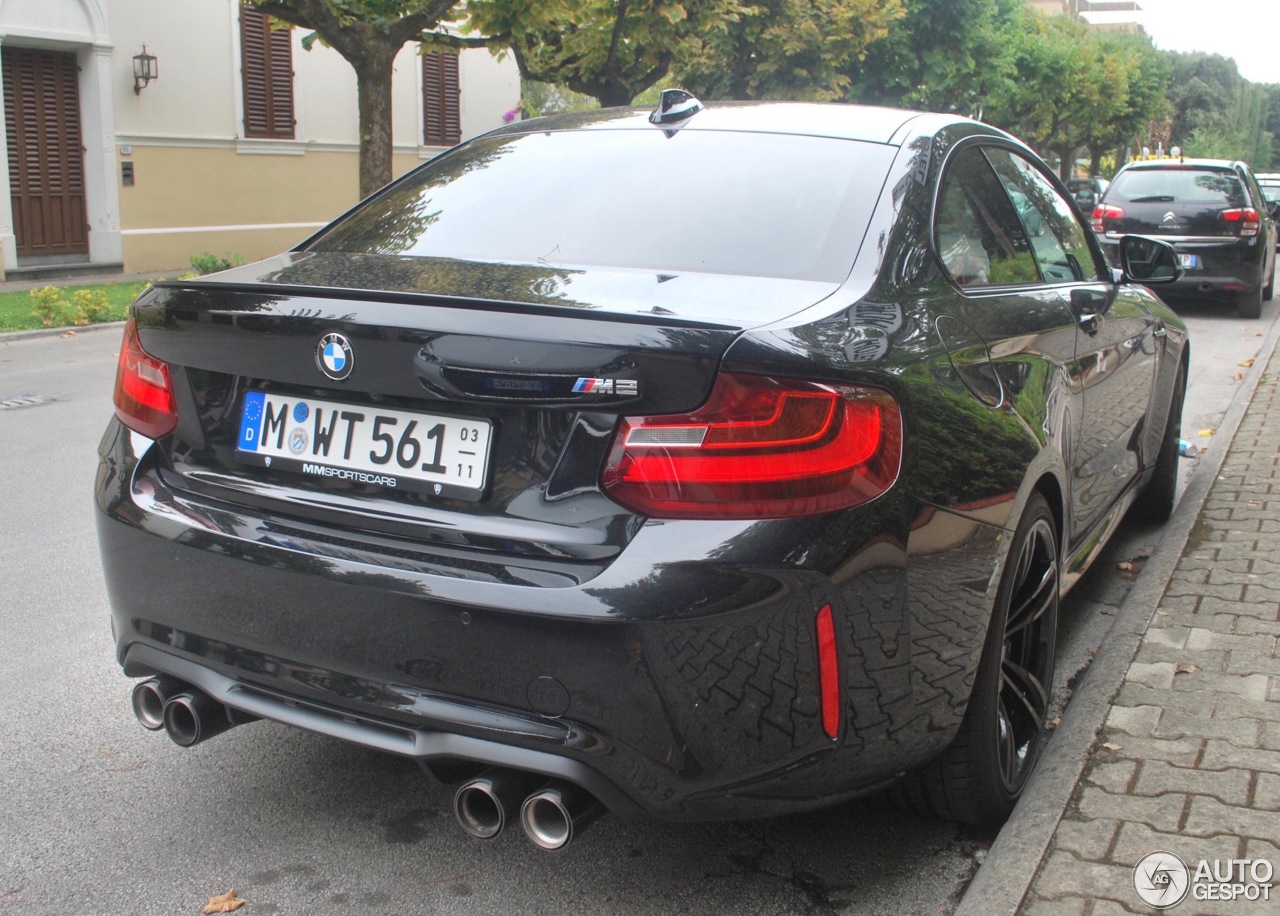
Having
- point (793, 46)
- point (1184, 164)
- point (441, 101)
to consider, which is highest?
point (793, 46)

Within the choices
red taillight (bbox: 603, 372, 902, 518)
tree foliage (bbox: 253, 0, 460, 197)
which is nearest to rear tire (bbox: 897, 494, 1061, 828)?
red taillight (bbox: 603, 372, 902, 518)

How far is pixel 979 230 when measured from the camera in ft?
11.0

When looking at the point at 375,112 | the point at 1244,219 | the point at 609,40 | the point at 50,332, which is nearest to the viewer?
the point at 50,332

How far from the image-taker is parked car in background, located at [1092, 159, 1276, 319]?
46.7ft

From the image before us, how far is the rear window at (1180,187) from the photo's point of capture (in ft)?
47.2

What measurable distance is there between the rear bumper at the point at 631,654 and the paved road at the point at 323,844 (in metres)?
0.41

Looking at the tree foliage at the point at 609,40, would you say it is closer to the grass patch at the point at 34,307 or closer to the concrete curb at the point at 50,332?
the grass patch at the point at 34,307

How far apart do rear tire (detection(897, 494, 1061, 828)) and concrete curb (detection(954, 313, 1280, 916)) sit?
6 cm

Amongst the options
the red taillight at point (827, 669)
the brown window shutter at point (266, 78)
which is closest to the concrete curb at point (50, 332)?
the brown window shutter at point (266, 78)

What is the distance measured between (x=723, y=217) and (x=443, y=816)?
150 centimetres

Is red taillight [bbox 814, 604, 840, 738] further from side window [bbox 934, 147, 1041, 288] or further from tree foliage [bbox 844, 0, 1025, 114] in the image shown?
tree foliage [bbox 844, 0, 1025, 114]

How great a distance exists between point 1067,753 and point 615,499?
154 centimetres

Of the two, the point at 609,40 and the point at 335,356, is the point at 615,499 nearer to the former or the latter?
the point at 335,356

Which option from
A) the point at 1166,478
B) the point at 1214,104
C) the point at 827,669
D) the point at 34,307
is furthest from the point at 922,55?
the point at 1214,104
